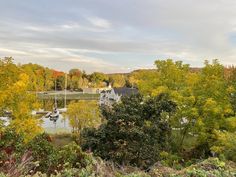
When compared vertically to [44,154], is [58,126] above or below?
below

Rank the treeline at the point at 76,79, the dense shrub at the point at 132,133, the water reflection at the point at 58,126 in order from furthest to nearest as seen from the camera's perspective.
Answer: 1. the treeline at the point at 76,79
2. the water reflection at the point at 58,126
3. the dense shrub at the point at 132,133

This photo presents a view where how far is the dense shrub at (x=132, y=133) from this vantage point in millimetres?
12383

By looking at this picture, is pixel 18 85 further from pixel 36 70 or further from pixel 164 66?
pixel 36 70

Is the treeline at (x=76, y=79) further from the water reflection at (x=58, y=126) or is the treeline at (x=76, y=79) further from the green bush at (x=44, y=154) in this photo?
the green bush at (x=44, y=154)

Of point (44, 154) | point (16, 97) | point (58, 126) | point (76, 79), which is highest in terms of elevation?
point (76, 79)

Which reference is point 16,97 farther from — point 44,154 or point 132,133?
point 44,154

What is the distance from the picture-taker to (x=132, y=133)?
1245 cm

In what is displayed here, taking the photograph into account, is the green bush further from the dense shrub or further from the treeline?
the treeline

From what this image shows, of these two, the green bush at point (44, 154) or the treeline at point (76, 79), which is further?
the treeline at point (76, 79)

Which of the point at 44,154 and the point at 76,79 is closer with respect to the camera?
the point at 44,154

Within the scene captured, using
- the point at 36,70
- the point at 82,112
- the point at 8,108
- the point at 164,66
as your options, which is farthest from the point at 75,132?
the point at 36,70

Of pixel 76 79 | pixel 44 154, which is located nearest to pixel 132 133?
pixel 44 154

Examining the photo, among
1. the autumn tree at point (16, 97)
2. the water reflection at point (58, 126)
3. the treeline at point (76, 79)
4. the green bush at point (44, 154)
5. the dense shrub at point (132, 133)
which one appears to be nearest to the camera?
the green bush at point (44, 154)

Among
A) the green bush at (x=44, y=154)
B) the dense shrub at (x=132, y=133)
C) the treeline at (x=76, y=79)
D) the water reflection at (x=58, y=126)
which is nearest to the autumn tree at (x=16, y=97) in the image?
the dense shrub at (x=132, y=133)
